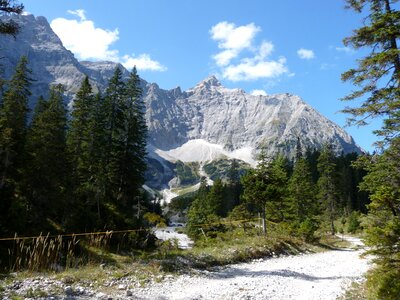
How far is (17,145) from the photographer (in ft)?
98.7

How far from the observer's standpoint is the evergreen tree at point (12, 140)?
2325cm

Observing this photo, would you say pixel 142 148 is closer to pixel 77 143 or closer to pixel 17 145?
pixel 77 143

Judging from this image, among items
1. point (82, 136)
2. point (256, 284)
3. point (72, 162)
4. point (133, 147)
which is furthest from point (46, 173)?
point (256, 284)

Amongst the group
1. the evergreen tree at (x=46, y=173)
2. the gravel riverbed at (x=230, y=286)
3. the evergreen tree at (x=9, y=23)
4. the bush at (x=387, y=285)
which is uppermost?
the evergreen tree at (x=9, y=23)

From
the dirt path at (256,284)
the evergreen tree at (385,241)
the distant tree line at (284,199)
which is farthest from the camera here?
the distant tree line at (284,199)

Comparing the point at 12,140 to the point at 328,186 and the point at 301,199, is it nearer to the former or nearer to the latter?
the point at 301,199

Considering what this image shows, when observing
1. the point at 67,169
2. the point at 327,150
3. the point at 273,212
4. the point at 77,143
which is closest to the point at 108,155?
the point at 77,143

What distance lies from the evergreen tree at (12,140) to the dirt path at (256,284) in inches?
603

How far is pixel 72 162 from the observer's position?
3450 cm

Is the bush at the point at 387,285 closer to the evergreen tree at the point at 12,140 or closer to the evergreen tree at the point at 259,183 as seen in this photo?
the evergreen tree at the point at 259,183

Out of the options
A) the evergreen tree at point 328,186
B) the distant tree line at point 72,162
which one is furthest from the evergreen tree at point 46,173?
the evergreen tree at point 328,186

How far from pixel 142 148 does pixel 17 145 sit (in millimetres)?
13517

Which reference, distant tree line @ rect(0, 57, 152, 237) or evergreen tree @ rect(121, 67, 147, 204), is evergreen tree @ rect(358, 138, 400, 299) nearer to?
distant tree line @ rect(0, 57, 152, 237)

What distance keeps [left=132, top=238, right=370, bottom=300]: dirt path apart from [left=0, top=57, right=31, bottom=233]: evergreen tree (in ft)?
50.2
